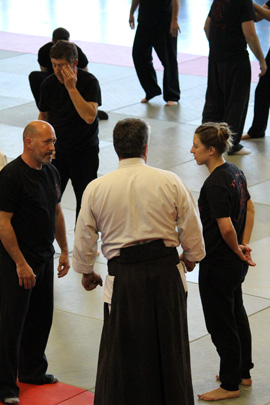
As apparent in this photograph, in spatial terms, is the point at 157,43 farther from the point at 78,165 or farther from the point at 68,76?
Result: the point at 68,76

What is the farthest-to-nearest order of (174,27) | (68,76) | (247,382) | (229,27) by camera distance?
(174,27), (229,27), (68,76), (247,382)

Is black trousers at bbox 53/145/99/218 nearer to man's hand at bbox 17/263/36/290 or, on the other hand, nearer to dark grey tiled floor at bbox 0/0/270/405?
dark grey tiled floor at bbox 0/0/270/405

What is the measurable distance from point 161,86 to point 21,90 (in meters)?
2.34

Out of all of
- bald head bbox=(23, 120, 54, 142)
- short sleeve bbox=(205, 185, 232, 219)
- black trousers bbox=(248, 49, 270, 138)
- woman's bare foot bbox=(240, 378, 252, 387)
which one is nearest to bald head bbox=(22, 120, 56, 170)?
bald head bbox=(23, 120, 54, 142)

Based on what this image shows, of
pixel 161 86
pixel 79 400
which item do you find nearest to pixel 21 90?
pixel 161 86

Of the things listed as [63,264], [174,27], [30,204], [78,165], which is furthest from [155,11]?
[30,204]

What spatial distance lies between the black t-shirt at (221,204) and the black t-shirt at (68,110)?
2.36 metres

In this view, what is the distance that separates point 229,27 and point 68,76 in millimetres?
3495

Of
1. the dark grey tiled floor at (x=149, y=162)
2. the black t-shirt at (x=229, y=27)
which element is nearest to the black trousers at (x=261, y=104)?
the dark grey tiled floor at (x=149, y=162)

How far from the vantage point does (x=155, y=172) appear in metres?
4.56

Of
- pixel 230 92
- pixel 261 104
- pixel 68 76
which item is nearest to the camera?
pixel 68 76

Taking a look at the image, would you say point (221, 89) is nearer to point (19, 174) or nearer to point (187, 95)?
point (187, 95)

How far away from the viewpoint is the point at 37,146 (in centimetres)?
517

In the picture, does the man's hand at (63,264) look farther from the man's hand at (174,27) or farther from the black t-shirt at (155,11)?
the black t-shirt at (155,11)
